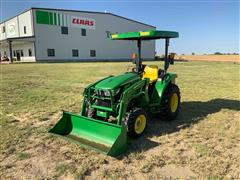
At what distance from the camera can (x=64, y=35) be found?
35.9 m

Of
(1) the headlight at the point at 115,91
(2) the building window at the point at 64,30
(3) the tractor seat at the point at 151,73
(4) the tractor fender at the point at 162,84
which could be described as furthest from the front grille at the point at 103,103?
(2) the building window at the point at 64,30

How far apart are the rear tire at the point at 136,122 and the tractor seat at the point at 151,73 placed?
1.20 metres

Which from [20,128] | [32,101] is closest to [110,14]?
[32,101]

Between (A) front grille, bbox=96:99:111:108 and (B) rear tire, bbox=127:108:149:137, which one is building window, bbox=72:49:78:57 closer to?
(A) front grille, bbox=96:99:111:108

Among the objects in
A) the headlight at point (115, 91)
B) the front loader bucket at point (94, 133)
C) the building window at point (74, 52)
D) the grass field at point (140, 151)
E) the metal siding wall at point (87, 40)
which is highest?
the metal siding wall at point (87, 40)

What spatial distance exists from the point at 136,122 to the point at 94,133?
77 centimetres

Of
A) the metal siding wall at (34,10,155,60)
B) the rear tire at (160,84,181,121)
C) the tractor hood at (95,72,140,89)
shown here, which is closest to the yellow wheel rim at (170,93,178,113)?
the rear tire at (160,84,181,121)

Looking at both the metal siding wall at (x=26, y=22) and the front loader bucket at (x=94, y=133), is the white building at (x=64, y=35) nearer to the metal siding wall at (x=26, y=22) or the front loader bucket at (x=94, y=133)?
the metal siding wall at (x=26, y=22)

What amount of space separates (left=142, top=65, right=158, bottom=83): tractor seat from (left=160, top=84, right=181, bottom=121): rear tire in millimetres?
418

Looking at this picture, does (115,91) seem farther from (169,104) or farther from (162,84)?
(169,104)

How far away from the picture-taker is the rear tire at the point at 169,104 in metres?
5.33

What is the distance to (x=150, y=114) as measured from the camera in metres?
5.77

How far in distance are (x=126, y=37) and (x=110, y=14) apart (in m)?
36.2

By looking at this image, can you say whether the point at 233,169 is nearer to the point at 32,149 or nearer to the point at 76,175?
the point at 76,175
